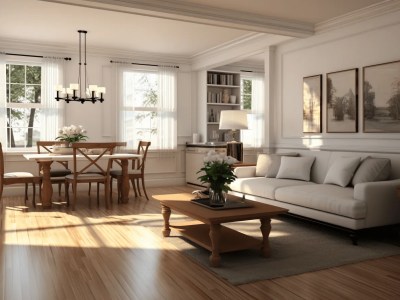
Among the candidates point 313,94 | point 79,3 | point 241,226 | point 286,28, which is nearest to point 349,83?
point 313,94

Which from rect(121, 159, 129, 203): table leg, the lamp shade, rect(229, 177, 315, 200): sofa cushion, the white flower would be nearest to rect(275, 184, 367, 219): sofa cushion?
rect(229, 177, 315, 200): sofa cushion

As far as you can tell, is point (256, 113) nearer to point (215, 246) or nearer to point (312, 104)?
point (312, 104)

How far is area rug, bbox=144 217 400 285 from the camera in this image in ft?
10.3

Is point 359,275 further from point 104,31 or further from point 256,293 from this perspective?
point 104,31

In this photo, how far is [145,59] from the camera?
317 inches

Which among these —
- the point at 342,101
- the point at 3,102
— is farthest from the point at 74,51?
the point at 342,101

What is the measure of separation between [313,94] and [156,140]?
11.6ft

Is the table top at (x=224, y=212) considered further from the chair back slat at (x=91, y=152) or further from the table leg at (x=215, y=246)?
the chair back slat at (x=91, y=152)

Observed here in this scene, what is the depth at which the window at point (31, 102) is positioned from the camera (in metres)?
7.07

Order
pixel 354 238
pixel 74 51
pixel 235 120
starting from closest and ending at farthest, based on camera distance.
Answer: pixel 354 238
pixel 235 120
pixel 74 51

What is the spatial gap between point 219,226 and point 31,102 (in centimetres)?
527

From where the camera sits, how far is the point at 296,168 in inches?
214

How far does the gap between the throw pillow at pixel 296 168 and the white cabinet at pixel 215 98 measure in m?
3.01

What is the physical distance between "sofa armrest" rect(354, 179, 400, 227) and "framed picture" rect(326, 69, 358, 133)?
1.35 metres
